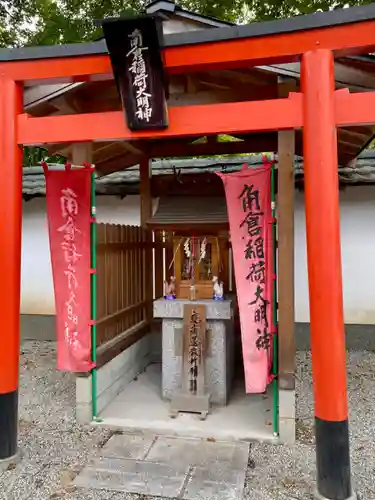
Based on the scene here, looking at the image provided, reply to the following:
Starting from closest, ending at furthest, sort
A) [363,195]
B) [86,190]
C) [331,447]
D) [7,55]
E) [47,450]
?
[331,447], [7,55], [47,450], [86,190], [363,195]

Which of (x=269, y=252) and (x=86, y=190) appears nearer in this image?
(x=269, y=252)

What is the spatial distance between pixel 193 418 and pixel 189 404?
0.17 metres

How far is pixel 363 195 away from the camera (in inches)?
336

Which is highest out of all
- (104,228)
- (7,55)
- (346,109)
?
(7,55)

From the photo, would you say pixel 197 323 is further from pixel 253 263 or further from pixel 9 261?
pixel 9 261

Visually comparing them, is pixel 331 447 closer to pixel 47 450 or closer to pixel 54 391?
pixel 47 450

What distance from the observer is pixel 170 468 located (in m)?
4.15

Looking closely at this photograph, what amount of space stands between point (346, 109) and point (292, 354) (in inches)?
98.5

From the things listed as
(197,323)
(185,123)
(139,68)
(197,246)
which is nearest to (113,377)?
(197,323)

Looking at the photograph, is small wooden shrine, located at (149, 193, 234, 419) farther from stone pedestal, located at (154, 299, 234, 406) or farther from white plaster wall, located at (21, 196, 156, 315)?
white plaster wall, located at (21, 196, 156, 315)

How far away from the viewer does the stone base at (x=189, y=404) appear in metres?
5.33

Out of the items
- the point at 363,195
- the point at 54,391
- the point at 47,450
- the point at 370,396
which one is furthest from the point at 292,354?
the point at 363,195

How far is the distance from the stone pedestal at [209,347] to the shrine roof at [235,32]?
317cm

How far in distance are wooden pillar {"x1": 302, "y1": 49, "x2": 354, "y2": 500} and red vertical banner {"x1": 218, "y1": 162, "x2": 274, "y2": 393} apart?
3.24 ft
